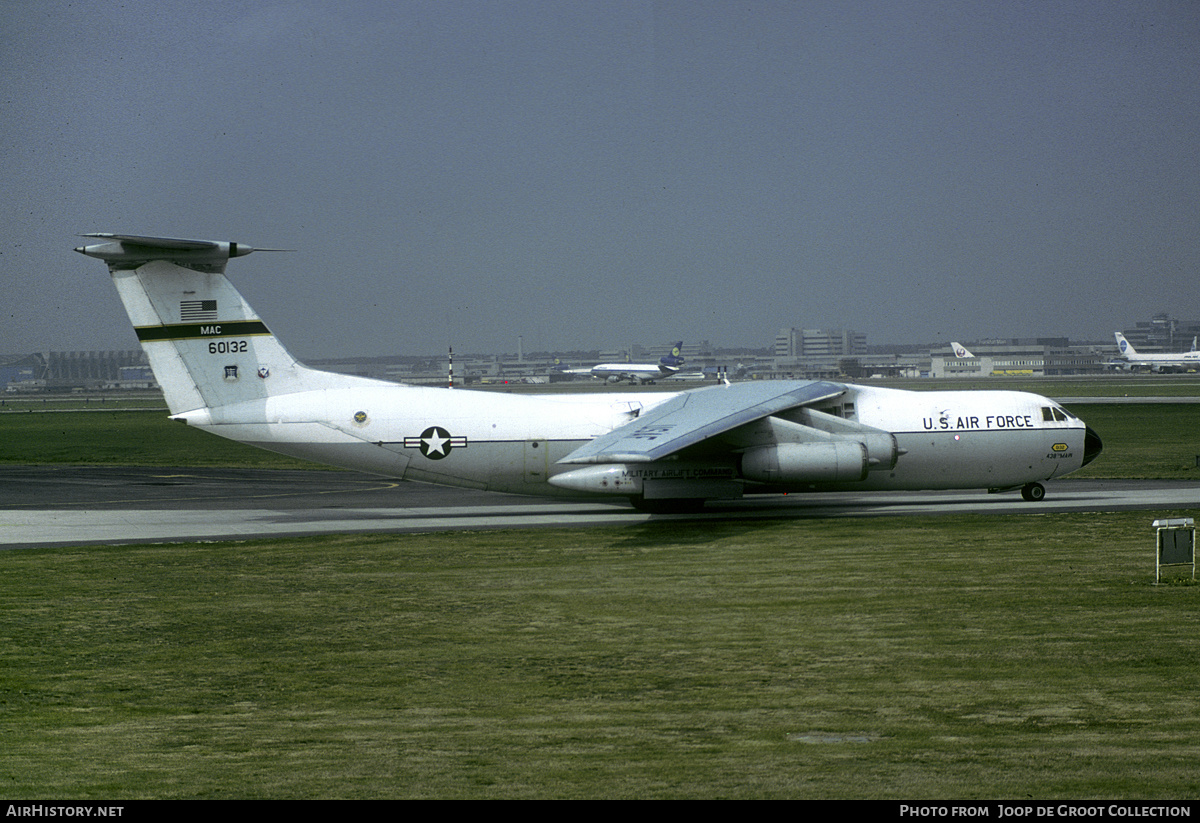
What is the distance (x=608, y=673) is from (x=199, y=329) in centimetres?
1795

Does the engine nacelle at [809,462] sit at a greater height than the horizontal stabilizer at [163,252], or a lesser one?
lesser

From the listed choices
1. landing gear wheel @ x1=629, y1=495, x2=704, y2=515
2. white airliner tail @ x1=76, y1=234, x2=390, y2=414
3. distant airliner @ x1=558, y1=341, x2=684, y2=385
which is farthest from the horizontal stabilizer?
distant airliner @ x1=558, y1=341, x2=684, y2=385

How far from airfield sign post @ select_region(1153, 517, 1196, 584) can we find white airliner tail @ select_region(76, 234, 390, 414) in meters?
18.9

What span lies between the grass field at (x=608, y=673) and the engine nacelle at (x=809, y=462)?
4139 mm

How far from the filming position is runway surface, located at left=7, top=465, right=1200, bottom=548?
25.2 m

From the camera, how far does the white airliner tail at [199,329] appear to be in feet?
83.7

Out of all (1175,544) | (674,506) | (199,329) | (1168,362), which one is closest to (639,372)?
(1168,362)

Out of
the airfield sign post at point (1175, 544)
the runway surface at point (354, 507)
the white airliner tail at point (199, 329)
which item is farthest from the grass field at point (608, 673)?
the white airliner tail at point (199, 329)

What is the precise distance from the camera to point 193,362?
26141mm

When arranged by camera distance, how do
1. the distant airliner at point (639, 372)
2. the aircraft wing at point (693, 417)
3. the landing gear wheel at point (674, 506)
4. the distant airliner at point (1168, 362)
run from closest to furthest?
the aircraft wing at point (693, 417)
the landing gear wheel at point (674, 506)
the distant airliner at point (1168, 362)
the distant airliner at point (639, 372)

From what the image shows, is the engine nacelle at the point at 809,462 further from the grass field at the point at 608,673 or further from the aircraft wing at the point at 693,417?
the grass field at the point at 608,673

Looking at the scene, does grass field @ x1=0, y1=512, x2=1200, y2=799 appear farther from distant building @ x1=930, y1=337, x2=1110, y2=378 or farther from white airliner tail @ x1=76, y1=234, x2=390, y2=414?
distant building @ x1=930, y1=337, x2=1110, y2=378

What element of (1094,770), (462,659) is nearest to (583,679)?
(462,659)

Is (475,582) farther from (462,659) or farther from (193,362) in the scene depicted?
(193,362)
